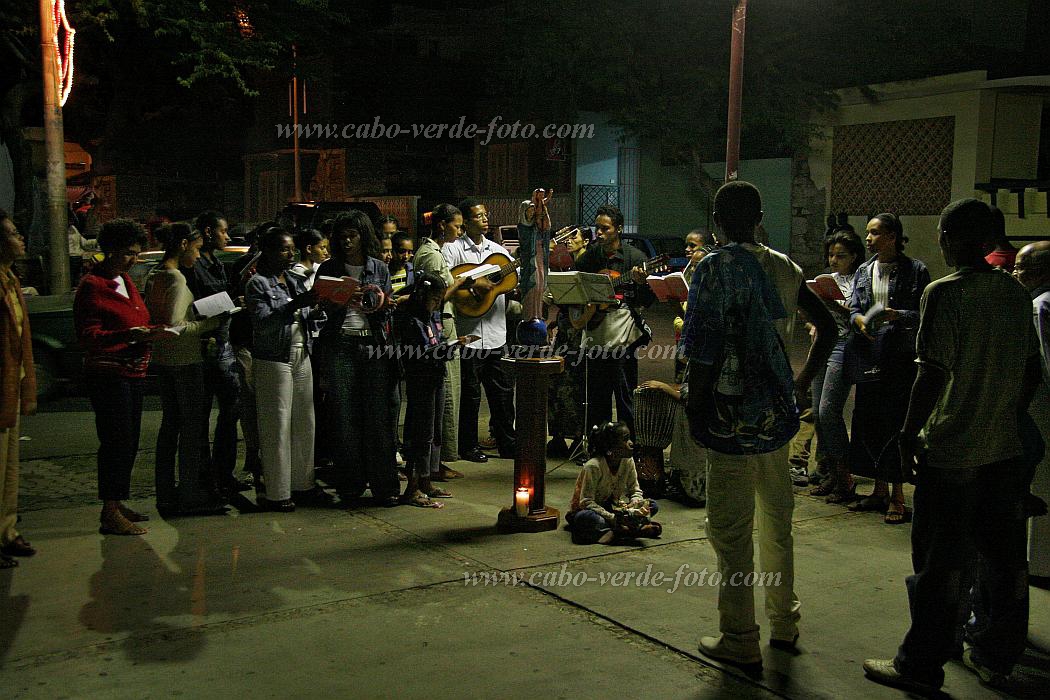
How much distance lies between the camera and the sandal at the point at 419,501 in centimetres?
684

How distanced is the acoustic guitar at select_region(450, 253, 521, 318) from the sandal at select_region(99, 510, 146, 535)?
296cm

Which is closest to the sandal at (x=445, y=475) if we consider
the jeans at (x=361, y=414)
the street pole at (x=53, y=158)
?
the jeans at (x=361, y=414)

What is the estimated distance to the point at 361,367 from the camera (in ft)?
22.2

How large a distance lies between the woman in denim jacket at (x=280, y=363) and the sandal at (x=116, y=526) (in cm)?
84

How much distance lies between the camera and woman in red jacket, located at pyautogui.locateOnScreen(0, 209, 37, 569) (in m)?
5.41

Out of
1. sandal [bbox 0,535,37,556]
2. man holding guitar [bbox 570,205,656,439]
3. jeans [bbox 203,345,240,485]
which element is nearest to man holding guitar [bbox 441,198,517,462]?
man holding guitar [bbox 570,205,656,439]

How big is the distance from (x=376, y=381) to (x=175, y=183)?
3286 cm

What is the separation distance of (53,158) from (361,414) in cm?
798

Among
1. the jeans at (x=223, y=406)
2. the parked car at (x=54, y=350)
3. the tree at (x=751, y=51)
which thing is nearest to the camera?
the jeans at (x=223, y=406)

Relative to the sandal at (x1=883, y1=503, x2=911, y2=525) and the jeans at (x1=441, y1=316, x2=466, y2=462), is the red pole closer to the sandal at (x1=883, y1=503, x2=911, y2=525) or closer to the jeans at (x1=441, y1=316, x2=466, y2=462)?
→ the jeans at (x1=441, y1=316, x2=466, y2=462)

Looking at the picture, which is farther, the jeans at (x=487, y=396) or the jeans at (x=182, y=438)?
the jeans at (x=487, y=396)

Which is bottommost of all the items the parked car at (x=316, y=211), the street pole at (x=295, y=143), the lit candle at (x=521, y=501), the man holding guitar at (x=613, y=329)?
the lit candle at (x=521, y=501)

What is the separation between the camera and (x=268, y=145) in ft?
121

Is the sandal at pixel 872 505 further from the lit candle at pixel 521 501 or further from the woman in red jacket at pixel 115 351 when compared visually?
the woman in red jacket at pixel 115 351
